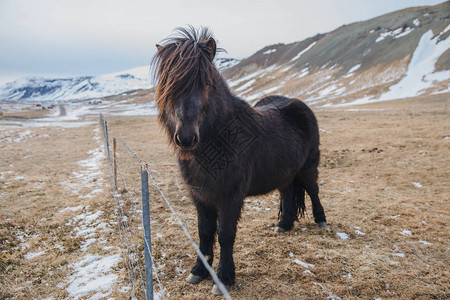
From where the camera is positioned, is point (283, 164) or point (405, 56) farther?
point (405, 56)

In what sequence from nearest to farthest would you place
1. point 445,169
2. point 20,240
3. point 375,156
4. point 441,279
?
point 441,279 → point 20,240 → point 445,169 → point 375,156

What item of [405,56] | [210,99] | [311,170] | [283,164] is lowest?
[311,170]

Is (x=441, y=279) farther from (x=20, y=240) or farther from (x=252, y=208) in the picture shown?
(x=20, y=240)

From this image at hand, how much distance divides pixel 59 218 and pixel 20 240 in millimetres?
795

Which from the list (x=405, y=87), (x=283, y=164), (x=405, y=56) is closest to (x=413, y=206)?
(x=283, y=164)

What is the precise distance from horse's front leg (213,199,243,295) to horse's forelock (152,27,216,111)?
1.33m

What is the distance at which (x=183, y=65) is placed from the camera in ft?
7.79

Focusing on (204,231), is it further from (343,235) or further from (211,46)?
(343,235)

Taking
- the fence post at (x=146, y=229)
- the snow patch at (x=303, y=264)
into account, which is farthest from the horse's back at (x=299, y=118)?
the fence post at (x=146, y=229)

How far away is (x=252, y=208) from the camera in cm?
554

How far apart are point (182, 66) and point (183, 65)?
0.02 metres

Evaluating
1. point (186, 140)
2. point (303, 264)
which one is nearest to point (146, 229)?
point (186, 140)

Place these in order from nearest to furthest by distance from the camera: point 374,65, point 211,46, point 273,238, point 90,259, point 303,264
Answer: point 211,46 → point 303,264 → point 90,259 → point 273,238 → point 374,65

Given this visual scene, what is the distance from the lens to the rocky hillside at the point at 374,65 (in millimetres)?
42438
